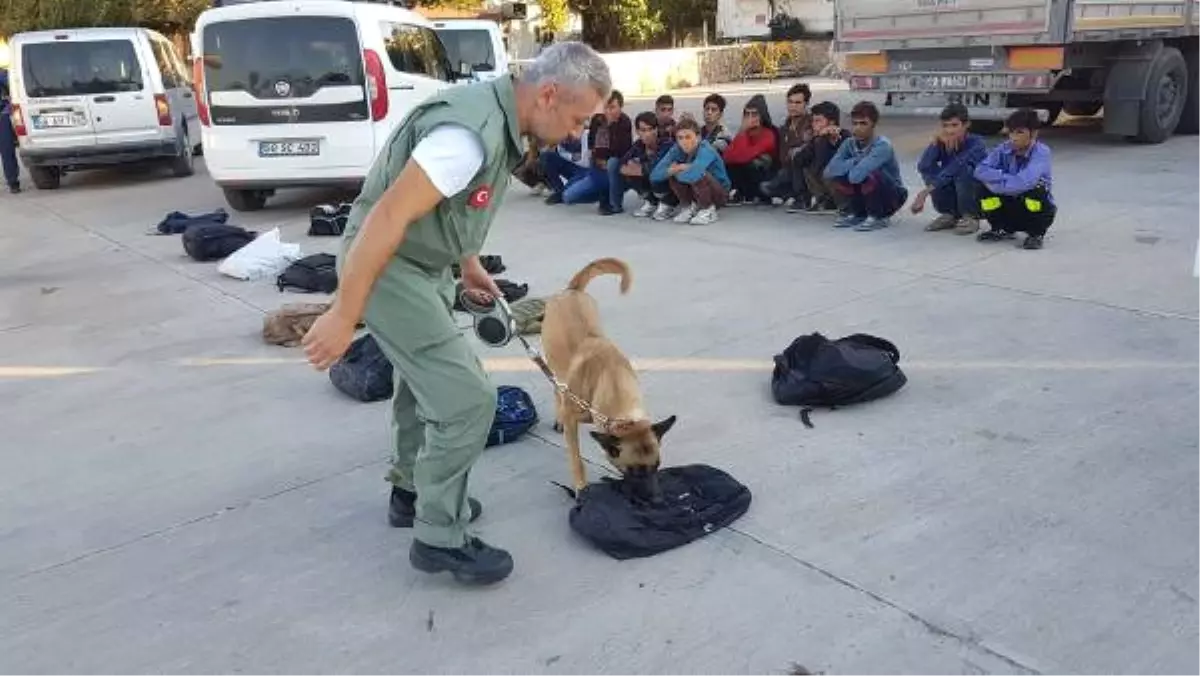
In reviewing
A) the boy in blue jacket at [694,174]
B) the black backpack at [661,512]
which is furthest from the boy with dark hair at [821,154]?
the black backpack at [661,512]

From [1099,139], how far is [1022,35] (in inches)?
108

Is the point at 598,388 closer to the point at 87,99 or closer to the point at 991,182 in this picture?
the point at 991,182

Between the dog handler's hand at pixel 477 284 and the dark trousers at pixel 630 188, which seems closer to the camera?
the dog handler's hand at pixel 477 284

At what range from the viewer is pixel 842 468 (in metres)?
3.68

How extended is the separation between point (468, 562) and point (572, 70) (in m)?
1.45

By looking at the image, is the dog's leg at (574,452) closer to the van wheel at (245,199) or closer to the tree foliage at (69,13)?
the van wheel at (245,199)

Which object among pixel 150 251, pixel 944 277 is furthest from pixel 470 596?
pixel 150 251

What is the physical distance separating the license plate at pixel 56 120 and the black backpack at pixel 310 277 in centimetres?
680

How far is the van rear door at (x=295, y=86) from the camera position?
9086mm

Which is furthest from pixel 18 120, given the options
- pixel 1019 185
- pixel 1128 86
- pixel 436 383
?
pixel 1128 86

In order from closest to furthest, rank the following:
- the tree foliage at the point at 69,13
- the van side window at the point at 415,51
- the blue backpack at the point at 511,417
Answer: the blue backpack at the point at 511,417 < the van side window at the point at 415,51 < the tree foliage at the point at 69,13

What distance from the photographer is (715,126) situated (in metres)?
9.10

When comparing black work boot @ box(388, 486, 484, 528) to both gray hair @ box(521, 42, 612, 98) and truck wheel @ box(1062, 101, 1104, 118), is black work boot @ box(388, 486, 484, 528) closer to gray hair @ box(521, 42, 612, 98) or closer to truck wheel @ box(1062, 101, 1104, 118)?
gray hair @ box(521, 42, 612, 98)

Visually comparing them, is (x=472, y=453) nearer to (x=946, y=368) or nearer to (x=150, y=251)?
(x=946, y=368)
